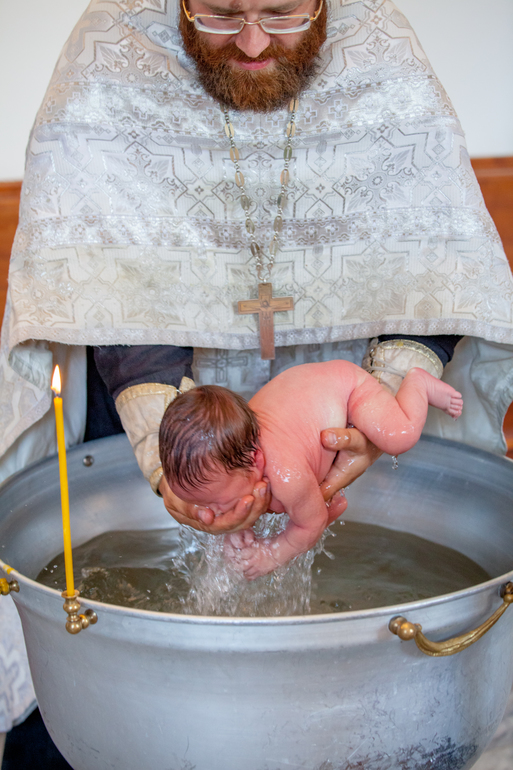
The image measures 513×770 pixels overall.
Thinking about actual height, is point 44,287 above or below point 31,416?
above

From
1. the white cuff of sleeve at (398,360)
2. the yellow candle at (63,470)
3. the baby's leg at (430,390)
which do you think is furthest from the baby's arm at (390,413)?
the yellow candle at (63,470)

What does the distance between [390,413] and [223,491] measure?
11.8 inches

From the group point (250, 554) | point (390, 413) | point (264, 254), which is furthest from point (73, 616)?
point (264, 254)

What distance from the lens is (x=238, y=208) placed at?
1.32m

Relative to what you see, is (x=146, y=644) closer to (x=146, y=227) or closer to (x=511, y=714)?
(x=146, y=227)

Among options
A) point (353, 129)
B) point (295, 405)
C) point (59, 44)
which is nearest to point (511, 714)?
point (295, 405)

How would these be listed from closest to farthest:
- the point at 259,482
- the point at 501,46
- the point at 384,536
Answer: the point at 259,482 < the point at 384,536 < the point at 501,46

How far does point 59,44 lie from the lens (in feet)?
6.59

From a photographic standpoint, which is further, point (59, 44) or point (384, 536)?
point (59, 44)

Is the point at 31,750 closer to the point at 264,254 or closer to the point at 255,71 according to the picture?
the point at 264,254

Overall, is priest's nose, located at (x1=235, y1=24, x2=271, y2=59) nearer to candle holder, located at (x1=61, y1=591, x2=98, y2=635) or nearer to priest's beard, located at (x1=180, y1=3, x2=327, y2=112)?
priest's beard, located at (x1=180, y1=3, x2=327, y2=112)

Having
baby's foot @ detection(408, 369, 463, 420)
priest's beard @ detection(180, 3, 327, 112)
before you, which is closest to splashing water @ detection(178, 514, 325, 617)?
baby's foot @ detection(408, 369, 463, 420)

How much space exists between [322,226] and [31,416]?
64 centimetres

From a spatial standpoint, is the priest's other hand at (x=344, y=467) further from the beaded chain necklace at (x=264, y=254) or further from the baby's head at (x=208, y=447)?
the beaded chain necklace at (x=264, y=254)
